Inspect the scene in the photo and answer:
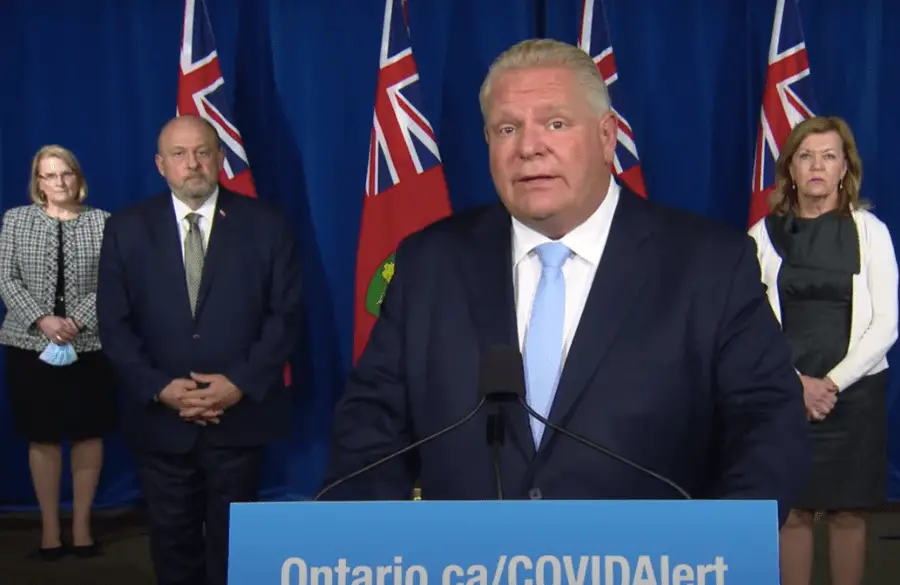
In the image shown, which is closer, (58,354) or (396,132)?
(58,354)

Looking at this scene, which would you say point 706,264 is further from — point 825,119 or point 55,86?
point 55,86

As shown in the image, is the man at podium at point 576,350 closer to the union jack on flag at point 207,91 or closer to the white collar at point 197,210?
the white collar at point 197,210

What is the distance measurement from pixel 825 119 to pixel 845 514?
124 centimetres

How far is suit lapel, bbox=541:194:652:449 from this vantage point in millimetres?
1394

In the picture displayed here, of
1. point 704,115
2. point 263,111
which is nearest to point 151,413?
point 263,111

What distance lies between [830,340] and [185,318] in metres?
1.98

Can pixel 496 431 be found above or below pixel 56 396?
above

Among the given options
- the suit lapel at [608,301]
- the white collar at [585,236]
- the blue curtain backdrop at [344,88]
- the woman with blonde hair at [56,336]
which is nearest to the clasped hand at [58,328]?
the woman with blonde hair at [56,336]

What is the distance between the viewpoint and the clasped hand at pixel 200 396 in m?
3.11

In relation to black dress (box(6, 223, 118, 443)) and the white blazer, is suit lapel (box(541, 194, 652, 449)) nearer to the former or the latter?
the white blazer

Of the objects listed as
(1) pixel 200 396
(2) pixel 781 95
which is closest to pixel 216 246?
(1) pixel 200 396

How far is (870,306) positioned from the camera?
3.09 m

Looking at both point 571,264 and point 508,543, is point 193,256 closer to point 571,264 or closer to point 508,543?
point 571,264

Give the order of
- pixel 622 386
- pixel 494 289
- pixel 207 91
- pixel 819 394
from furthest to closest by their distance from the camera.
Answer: pixel 207 91 → pixel 819 394 → pixel 494 289 → pixel 622 386
